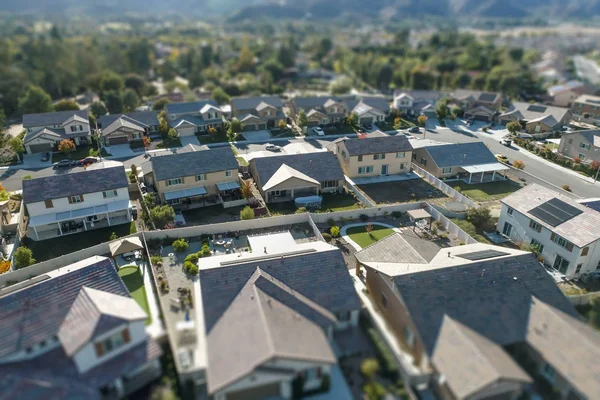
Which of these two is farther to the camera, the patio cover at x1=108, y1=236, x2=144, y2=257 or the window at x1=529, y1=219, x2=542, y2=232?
the window at x1=529, y1=219, x2=542, y2=232

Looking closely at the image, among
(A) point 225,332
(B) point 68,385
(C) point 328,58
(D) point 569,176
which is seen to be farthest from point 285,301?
(C) point 328,58

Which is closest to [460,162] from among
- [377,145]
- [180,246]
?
[377,145]

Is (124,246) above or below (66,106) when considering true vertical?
below

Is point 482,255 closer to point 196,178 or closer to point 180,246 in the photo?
point 180,246

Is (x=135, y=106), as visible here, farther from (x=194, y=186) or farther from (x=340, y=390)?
(x=340, y=390)

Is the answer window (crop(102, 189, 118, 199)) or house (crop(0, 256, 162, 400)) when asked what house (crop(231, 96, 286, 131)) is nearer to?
window (crop(102, 189, 118, 199))

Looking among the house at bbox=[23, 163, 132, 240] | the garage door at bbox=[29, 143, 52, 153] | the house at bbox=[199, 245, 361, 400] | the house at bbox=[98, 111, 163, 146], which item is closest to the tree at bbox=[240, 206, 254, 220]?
the house at bbox=[199, 245, 361, 400]

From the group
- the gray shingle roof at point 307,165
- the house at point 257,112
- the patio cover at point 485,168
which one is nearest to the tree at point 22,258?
the gray shingle roof at point 307,165
